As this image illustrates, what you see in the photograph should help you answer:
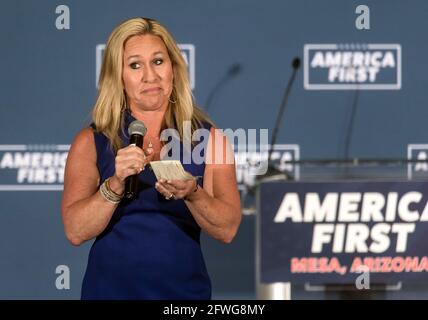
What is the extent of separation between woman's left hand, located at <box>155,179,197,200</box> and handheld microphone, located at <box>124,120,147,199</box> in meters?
0.07

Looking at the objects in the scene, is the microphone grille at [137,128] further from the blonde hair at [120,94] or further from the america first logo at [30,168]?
the america first logo at [30,168]

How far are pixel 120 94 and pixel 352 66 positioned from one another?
7.66 ft

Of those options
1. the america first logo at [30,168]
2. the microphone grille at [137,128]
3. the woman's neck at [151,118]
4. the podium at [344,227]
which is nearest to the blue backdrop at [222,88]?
the america first logo at [30,168]

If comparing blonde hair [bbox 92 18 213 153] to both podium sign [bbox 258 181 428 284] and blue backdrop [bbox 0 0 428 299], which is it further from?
blue backdrop [bbox 0 0 428 299]

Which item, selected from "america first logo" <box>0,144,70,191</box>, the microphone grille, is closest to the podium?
"america first logo" <box>0,144,70,191</box>

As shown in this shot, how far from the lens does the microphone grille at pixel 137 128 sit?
207 cm

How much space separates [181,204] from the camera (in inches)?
82.6

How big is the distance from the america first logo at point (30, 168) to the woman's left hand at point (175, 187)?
2.38 m

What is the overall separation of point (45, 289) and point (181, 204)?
227 centimetres

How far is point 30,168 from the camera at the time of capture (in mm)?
4273

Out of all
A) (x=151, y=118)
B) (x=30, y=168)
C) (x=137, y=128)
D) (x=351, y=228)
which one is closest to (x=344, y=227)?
(x=351, y=228)

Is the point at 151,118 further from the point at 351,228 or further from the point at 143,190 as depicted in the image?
the point at 351,228

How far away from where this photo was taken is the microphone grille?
6.78 ft

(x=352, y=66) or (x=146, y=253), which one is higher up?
(x=352, y=66)
